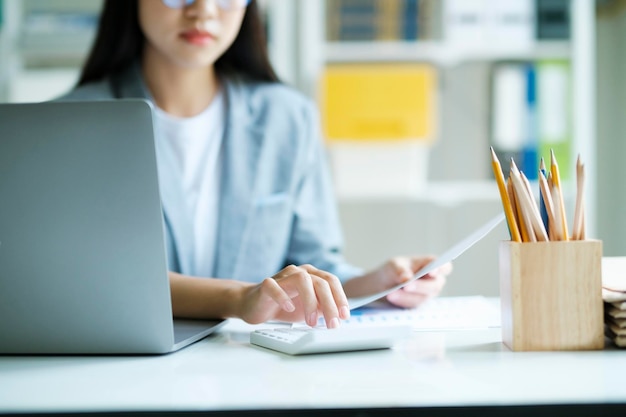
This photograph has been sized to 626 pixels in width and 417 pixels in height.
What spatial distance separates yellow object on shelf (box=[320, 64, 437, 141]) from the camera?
6.98 ft

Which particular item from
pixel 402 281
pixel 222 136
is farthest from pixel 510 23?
pixel 402 281

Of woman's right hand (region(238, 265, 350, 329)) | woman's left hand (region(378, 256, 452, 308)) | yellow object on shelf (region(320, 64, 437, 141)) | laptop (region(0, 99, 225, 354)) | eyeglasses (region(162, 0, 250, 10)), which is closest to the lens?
laptop (region(0, 99, 225, 354))

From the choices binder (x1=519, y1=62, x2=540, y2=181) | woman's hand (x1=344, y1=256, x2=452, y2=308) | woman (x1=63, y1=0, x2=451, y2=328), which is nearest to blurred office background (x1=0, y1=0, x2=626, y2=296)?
binder (x1=519, y1=62, x2=540, y2=181)

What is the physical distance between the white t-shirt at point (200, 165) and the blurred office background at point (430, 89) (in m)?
0.82

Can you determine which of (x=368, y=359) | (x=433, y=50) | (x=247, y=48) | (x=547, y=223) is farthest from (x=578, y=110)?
(x=368, y=359)

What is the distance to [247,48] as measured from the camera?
4.78ft

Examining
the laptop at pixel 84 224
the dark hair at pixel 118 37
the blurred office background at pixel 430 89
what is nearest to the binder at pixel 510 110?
the blurred office background at pixel 430 89

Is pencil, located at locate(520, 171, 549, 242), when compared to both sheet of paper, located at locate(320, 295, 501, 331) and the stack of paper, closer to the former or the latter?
the stack of paper

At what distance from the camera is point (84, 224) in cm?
62

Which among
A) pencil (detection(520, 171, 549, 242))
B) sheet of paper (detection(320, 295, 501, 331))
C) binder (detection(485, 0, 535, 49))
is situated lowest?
sheet of paper (detection(320, 295, 501, 331))

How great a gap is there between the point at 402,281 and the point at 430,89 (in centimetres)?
127

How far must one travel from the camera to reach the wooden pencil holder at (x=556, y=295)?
65cm

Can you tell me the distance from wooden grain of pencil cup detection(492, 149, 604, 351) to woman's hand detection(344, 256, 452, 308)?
283mm

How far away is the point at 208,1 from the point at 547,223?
0.80m
